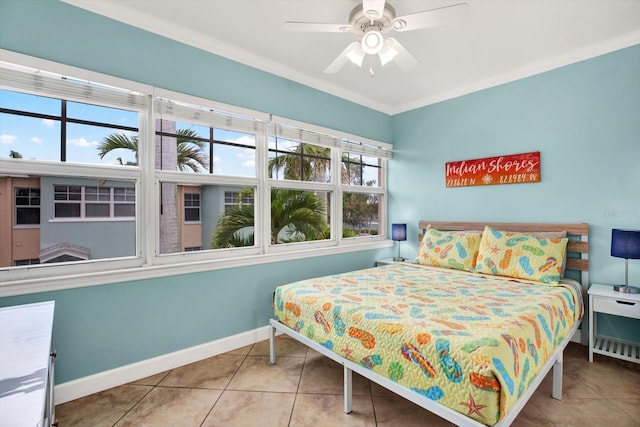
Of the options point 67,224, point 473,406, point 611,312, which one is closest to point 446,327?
point 473,406

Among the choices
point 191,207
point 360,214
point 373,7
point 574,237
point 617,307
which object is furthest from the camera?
point 360,214

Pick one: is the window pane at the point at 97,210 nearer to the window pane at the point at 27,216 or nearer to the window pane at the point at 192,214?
the window pane at the point at 27,216

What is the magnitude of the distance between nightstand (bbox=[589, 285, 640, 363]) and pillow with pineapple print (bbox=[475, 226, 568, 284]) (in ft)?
1.12

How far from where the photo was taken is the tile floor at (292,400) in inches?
73.5

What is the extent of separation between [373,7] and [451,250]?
8.03 ft

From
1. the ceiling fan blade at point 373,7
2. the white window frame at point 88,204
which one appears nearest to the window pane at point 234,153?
the white window frame at point 88,204

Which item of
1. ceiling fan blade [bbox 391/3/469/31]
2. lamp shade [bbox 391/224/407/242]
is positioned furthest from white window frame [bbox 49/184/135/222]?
lamp shade [bbox 391/224/407/242]

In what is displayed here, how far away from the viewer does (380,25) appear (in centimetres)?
216

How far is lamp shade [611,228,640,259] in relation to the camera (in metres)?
2.43

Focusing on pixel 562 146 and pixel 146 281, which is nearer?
pixel 146 281

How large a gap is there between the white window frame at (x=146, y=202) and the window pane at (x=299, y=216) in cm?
11

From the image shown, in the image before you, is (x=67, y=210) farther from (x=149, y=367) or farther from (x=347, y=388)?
(x=347, y=388)

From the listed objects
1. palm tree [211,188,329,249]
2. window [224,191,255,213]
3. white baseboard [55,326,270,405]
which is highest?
window [224,191,255,213]

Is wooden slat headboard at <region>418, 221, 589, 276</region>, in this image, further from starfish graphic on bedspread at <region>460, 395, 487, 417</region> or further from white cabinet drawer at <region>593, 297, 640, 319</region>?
starfish graphic on bedspread at <region>460, 395, 487, 417</region>
